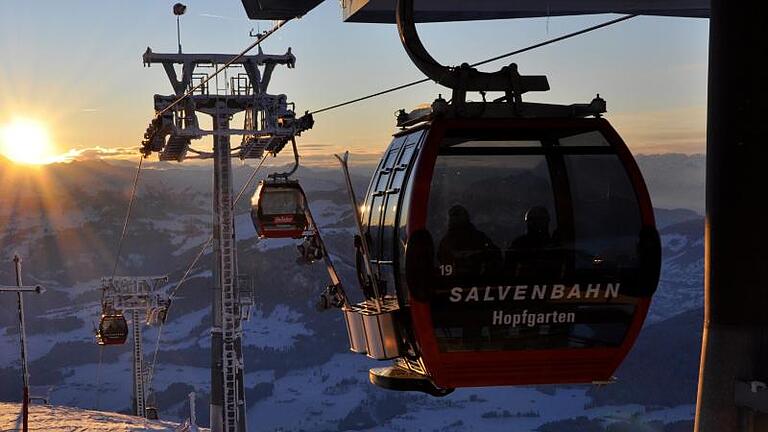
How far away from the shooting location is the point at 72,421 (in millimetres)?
39250

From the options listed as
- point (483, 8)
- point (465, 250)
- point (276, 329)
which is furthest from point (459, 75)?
point (276, 329)

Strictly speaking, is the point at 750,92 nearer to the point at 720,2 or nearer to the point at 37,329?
the point at 720,2

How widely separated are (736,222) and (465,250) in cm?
167

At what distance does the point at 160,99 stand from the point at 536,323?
28063 millimetres

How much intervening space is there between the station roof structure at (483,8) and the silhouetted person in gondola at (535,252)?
26.9 feet

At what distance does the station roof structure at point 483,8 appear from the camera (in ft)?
51.4

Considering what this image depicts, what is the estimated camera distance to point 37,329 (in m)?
159

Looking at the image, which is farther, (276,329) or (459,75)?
(276,329)

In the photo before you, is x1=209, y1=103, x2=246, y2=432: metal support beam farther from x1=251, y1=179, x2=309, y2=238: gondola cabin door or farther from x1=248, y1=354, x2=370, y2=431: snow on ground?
x1=248, y1=354, x2=370, y2=431: snow on ground

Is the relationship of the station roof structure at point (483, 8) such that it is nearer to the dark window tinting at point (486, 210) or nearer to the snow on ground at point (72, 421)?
the dark window tinting at point (486, 210)

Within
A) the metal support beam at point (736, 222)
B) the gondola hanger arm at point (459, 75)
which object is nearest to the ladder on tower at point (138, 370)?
the gondola hanger arm at point (459, 75)

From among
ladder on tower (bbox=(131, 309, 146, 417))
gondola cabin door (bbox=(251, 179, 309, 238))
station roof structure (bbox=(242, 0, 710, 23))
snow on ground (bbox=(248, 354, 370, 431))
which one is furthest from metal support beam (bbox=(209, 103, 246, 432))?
snow on ground (bbox=(248, 354, 370, 431))

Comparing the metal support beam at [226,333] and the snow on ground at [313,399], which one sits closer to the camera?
the metal support beam at [226,333]

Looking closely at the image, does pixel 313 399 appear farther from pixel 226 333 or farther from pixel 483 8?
pixel 483 8
